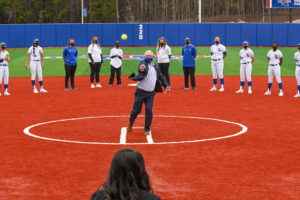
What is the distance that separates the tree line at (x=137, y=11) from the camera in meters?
72.9

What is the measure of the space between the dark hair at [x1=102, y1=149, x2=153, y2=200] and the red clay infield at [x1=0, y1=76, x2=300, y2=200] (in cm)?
384

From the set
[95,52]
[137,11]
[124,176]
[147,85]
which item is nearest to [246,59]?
[95,52]

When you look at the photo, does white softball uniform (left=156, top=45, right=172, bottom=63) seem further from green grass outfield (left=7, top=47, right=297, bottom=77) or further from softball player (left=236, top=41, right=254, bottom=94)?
green grass outfield (left=7, top=47, right=297, bottom=77)

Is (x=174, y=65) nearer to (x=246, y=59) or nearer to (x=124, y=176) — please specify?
(x=246, y=59)

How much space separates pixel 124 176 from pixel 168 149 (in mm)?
7096

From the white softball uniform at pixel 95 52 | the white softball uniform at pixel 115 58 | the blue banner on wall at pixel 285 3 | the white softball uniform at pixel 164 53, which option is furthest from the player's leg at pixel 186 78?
the blue banner on wall at pixel 285 3

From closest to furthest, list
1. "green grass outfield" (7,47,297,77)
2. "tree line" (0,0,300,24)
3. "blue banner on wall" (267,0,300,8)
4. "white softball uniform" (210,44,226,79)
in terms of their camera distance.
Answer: "white softball uniform" (210,44,226,79) → "green grass outfield" (7,47,297,77) → "blue banner on wall" (267,0,300,8) → "tree line" (0,0,300,24)

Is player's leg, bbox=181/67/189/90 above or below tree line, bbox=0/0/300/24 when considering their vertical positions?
below

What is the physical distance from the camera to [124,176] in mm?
3908

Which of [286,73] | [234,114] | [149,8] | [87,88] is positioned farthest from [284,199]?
[149,8]

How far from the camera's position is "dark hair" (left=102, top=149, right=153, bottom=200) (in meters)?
3.90

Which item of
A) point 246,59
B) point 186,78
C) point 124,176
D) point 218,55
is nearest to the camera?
point 124,176

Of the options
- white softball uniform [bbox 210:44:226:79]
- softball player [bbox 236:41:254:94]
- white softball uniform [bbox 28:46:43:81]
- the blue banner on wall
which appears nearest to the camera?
softball player [bbox 236:41:254:94]

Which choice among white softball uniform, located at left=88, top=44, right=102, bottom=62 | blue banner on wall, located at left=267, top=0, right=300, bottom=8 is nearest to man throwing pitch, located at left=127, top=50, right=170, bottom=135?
white softball uniform, located at left=88, top=44, right=102, bottom=62
